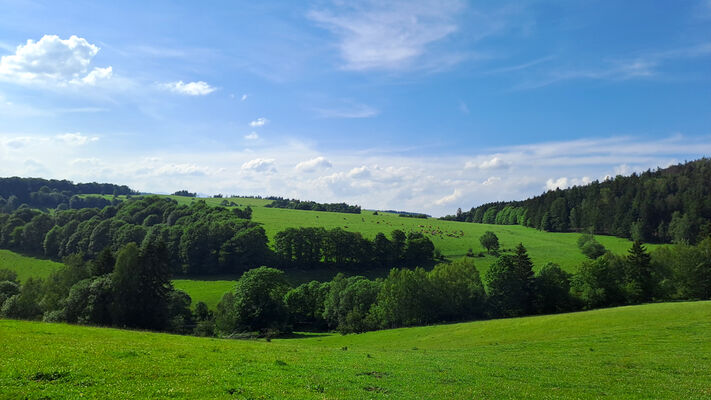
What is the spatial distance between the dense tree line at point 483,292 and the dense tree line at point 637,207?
4170 cm

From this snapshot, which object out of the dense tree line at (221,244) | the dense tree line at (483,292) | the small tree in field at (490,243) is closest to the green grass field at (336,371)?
the dense tree line at (483,292)

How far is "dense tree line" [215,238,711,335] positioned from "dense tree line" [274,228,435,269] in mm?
39234

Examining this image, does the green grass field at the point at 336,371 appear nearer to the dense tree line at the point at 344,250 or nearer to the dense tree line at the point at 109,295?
the dense tree line at the point at 109,295

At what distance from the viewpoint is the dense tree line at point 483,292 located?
69000 mm

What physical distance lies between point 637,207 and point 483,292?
105304 mm

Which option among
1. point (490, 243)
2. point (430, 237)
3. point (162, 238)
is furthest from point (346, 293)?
point (162, 238)

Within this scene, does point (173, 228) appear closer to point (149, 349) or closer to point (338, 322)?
point (338, 322)

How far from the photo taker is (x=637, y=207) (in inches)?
5295

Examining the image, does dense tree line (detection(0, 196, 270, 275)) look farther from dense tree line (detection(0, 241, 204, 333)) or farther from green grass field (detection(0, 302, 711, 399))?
green grass field (detection(0, 302, 711, 399))

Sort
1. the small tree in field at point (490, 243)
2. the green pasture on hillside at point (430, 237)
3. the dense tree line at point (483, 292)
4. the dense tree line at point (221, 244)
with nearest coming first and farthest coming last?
the dense tree line at point (483, 292) < the green pasture on hillside at point (430, 237) < the dense tree line at point (221, 244) < the small tree in field at point (490, 243)

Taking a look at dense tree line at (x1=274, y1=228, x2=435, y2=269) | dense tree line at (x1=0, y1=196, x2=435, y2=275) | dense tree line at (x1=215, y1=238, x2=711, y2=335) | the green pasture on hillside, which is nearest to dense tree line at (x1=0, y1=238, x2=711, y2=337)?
dense tree line at (x1=215, y1=238, x2=711, y2=335)

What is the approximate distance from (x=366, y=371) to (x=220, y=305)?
64.6 meters

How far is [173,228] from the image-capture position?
122 m

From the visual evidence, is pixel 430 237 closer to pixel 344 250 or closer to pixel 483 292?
pixel 344 250
